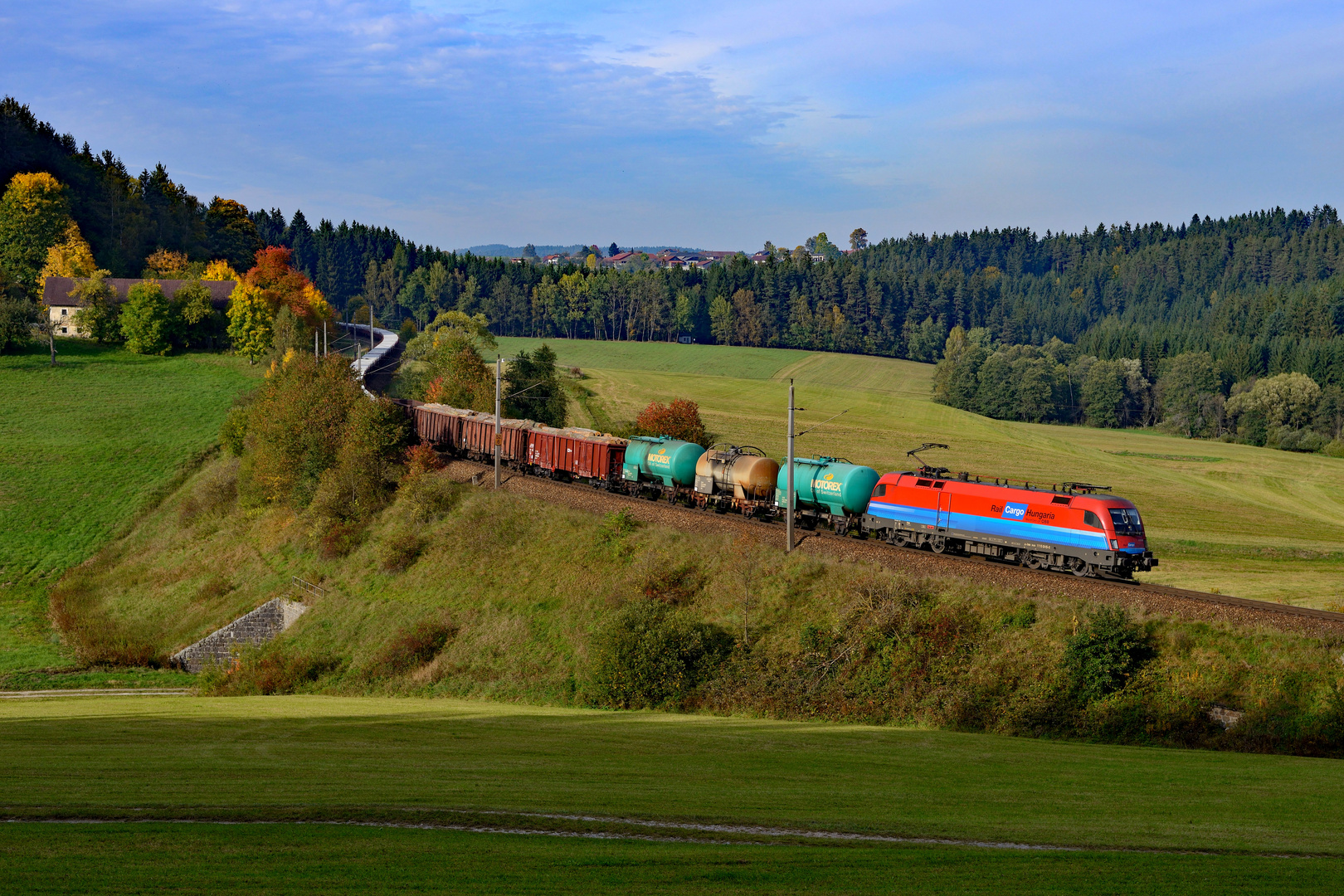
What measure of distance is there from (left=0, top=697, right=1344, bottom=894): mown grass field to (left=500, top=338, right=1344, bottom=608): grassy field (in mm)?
28209

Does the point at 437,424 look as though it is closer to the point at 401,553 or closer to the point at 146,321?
the point at 401,553

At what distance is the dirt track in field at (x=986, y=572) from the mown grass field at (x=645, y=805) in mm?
5442

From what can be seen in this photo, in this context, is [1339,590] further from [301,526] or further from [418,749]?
[301,526]

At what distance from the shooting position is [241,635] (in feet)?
152

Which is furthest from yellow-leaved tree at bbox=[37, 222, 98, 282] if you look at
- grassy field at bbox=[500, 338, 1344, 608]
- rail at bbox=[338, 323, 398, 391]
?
grassy field at bbox=[500, 338, 1344, 608]

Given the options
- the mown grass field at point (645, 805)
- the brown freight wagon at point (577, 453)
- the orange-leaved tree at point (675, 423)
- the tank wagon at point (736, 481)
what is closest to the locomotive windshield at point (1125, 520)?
the mown grass field at point (645, 805)

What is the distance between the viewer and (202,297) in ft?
357

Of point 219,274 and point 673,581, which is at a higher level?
point 219,274

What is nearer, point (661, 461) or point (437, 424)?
point (661, 461)

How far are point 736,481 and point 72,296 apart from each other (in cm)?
10048

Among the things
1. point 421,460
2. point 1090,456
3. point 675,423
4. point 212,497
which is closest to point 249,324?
point 212,497

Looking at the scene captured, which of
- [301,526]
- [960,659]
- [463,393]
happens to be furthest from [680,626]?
[463,393]

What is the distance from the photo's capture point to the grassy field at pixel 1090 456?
54.1 metres

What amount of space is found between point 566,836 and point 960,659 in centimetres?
1842
